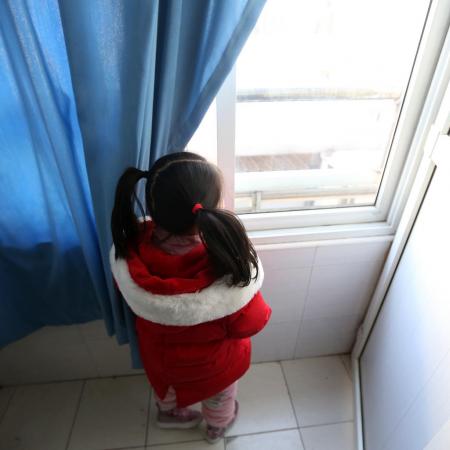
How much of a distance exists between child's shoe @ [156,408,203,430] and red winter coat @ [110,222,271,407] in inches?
11.1

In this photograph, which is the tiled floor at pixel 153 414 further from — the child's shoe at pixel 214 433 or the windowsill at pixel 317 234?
the windowsill at pixel 317 234

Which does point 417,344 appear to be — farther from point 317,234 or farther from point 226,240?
point 226,240

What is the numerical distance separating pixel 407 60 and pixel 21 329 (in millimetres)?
1553

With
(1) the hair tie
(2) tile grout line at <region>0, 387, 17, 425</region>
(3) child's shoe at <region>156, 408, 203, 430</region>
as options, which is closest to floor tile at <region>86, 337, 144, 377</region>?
(3) child's shoe at <region>156, 408, 203, 430</region>

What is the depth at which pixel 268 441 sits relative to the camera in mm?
1144

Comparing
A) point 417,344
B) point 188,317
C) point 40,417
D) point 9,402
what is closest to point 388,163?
point 417,344

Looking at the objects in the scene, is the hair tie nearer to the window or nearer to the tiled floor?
the window

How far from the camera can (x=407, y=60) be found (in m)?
0.91

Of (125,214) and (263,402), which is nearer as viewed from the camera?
(125,214)

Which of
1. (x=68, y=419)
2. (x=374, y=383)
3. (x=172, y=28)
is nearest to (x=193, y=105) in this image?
(x=172, y=28)

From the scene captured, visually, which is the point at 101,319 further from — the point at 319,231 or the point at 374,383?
the point at 374,383

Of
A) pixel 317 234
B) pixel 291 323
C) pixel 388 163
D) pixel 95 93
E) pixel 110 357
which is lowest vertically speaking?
pixel 110 357

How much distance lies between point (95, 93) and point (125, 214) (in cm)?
27

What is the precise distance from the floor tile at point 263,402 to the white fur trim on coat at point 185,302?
750 millimetres
